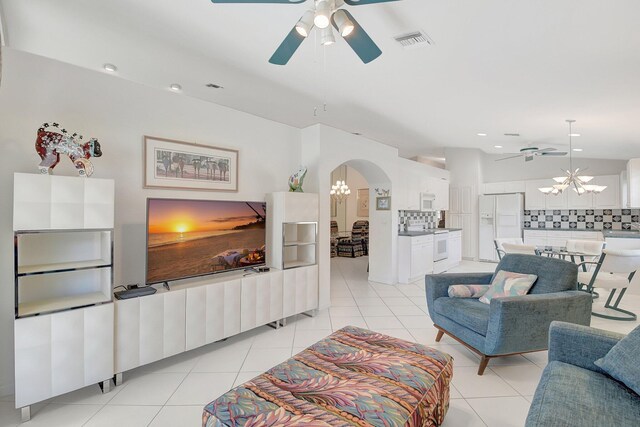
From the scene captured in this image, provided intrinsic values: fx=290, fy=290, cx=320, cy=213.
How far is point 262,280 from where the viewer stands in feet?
10.4

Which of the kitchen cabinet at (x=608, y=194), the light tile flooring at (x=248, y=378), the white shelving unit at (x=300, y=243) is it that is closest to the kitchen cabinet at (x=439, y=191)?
the kitchen cabinet at (x=608, y=194)

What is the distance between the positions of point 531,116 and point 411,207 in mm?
2667

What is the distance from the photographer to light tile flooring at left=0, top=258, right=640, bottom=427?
6.31 feet

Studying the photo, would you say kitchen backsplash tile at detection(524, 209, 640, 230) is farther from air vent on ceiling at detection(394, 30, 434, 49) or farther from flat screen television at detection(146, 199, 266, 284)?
flat screen television at detection(146, 199, 266, 284)

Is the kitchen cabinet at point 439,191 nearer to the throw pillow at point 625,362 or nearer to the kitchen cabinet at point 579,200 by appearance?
the kitchen cabinet at point 579,200

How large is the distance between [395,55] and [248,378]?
3.15 m

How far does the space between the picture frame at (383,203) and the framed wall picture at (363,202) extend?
4.96m

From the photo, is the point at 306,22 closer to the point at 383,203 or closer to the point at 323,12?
the point at 323,12

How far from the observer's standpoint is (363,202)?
416 inches

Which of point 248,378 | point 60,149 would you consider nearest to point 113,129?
point 60,149

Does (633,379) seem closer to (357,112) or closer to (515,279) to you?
(515,279)

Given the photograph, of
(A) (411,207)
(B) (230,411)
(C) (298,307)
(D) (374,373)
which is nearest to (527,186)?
(A) (411,207)

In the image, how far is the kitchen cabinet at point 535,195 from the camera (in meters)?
7.02

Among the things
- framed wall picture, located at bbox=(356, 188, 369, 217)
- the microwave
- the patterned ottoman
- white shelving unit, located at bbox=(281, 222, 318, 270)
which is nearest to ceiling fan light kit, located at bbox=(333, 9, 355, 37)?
the patterned ottoman
